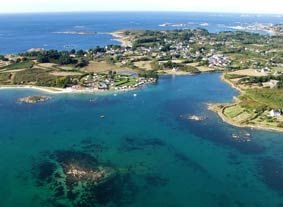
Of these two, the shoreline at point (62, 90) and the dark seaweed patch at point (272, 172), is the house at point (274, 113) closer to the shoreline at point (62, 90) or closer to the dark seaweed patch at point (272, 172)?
the dark seaweed patch at point (272, 172)

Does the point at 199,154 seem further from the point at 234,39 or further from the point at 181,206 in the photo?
the point at 234,39

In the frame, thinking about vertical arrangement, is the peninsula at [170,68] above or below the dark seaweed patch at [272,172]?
above

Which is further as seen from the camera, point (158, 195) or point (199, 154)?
point (199, 154)

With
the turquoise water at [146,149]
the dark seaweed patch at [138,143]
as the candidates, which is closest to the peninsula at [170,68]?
the turquoise water at [146,149]

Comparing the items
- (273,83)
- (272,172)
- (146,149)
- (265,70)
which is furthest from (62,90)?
(265,70)

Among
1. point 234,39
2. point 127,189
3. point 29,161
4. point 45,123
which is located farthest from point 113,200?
point 234,39
